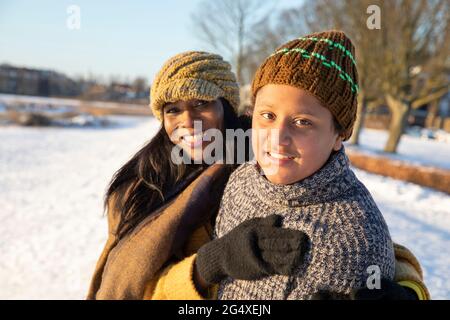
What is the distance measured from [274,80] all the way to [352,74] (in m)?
0.32

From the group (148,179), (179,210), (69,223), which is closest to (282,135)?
(179,210)

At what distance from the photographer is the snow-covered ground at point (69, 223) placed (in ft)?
13.5

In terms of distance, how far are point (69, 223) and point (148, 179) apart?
15.5 ft

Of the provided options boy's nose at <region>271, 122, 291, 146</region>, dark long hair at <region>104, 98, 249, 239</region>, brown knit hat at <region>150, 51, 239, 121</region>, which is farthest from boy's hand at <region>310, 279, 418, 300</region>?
brown knit hat at <region>150, 51, 239, 121</region>

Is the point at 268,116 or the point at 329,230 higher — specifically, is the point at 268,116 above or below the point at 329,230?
above

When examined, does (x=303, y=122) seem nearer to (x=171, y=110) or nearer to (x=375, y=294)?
(x=375, y=294)

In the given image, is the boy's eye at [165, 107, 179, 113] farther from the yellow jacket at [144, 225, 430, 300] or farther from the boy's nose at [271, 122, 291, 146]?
the boy's nose at [271, 122, 291, 146]

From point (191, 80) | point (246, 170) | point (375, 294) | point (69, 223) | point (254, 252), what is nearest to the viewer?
point (375, 294)

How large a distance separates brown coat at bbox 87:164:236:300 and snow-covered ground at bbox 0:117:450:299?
833 millimetres

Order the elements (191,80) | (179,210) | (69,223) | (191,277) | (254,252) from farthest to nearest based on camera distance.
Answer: (69,223) < (191,80) < (179,210) < (191,277) < (254,252)

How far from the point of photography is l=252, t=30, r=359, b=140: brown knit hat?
1.23 m

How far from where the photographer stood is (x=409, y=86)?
637 inches

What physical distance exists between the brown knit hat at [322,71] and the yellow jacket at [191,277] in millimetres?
576

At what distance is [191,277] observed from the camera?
1.49 metres
